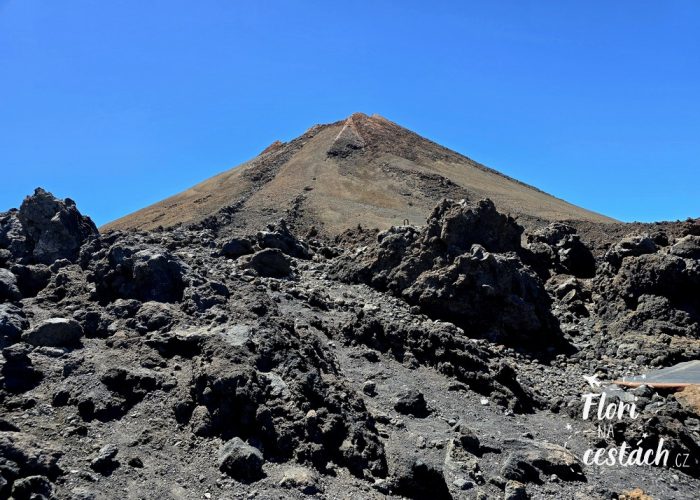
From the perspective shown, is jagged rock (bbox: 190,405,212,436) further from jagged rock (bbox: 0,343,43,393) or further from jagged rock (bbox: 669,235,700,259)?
jagged rock (bbox: 669,235,700,259)

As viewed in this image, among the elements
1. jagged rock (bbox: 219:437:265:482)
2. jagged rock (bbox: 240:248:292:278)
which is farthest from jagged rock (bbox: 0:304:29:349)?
jagged rock (bbox: 240:248:292:278)

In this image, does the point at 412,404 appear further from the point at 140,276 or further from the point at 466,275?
the point at 140,276

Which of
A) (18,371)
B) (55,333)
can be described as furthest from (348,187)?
(18,371)

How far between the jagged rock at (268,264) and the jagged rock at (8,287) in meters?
7.75

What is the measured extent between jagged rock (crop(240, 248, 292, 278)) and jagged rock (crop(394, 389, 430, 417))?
9.41m

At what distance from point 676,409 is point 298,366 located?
27.3ft

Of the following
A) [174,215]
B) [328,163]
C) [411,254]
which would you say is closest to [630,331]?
[411,254]

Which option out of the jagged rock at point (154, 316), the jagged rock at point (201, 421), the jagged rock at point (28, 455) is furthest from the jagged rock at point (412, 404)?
the jagged rock at point (28, 455)

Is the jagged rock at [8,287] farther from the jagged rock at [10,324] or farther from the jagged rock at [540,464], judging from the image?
the jagged rock at [540,464]

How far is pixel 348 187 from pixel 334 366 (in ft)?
131

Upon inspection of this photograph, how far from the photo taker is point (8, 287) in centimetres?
1523

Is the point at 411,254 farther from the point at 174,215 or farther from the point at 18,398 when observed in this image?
the point at 174,215

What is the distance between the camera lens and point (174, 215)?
47.0 meters

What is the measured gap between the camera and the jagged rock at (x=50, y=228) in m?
18.9
